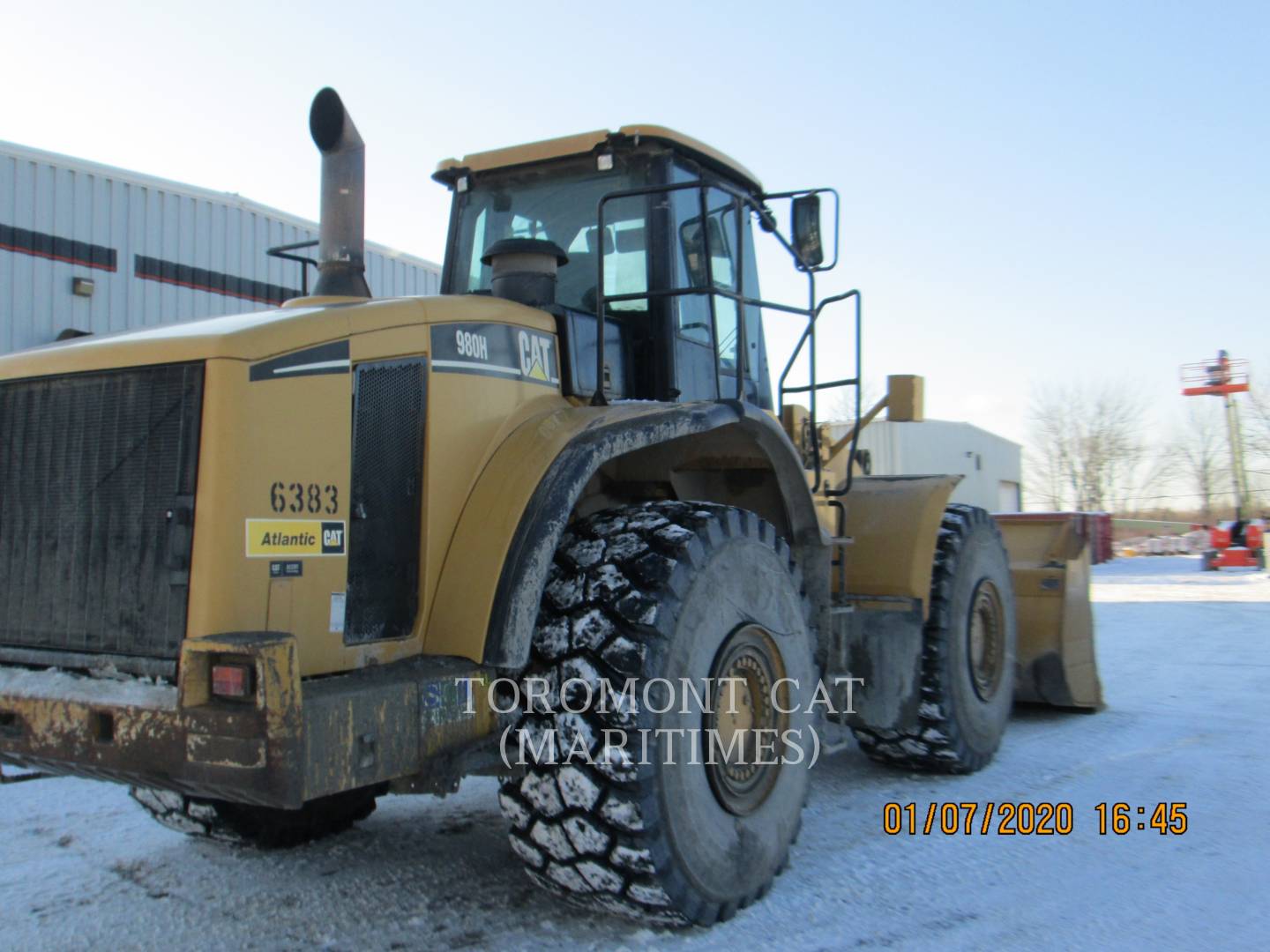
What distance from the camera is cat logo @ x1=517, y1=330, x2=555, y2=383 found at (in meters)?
3.86

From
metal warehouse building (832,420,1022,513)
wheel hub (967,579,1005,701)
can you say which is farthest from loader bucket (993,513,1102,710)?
metal warehouse building (832,420,1022,513)

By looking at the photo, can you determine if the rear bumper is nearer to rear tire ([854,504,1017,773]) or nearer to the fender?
the fender

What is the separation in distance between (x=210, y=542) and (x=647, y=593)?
129 cm

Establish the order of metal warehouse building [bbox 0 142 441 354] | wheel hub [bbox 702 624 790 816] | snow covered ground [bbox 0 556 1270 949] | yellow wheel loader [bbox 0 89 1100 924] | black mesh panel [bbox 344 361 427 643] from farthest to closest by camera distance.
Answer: metal warehouse building [bbox 0 142 441 354]
wheel hub [bbox 702 624 790 816]
snow covered ground [bbox 0 556 1270 949]
black mesh panel [bbox 344 361 427 643]
yellow wheel loader [bbox 0 89 1100 924]

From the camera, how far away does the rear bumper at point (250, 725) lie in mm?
2693

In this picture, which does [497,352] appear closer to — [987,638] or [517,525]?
[517,525]

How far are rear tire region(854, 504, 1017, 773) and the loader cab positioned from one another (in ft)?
5.08

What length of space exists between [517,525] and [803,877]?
5.83 ft

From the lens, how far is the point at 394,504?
335 centimetres

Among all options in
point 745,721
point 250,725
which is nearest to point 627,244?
point 745,721

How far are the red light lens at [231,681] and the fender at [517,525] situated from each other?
0.76m

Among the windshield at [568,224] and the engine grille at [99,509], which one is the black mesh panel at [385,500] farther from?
the windshield at [568,224]

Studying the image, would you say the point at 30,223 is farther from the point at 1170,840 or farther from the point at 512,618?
the point at 1170,840

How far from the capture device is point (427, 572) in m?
3.41
